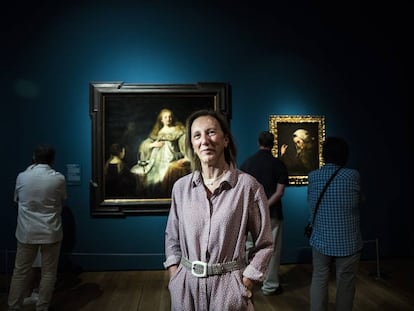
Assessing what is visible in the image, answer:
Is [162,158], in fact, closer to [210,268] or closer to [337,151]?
[337,151]

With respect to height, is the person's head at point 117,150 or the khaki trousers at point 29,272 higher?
the person's head at point 117,150

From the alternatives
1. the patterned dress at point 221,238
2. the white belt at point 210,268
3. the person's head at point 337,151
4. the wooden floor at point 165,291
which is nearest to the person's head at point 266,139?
the person's head at point 337,151

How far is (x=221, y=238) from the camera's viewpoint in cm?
160

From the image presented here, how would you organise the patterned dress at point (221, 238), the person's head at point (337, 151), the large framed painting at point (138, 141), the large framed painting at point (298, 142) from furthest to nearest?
the large framed painting at point (298, 142), the large framed painting at point (138, 141), the person's head at point (337, 151), the patterned dress at point (221, 238)

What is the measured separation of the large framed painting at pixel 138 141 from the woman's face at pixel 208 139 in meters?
3.52

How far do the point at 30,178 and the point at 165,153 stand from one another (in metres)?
2.13

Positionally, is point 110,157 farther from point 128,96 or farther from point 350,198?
point 350,198

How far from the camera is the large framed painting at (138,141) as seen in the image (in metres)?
5.12

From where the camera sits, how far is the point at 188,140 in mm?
1825

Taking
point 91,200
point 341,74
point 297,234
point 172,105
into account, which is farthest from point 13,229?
point 341,74

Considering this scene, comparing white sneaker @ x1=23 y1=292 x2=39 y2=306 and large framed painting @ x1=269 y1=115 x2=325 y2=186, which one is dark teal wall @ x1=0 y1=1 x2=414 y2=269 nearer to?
large framed painting @ x1=269 y1=115 x2=325 y2=186

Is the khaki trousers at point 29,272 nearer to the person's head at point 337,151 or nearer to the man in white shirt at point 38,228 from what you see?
the man in white shirt at point 38,228

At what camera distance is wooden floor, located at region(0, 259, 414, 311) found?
12.6 feet

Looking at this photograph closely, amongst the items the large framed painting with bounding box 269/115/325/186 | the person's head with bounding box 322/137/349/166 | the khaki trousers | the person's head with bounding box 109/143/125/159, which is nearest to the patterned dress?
the person's head with bounding box 322/137/349/166
